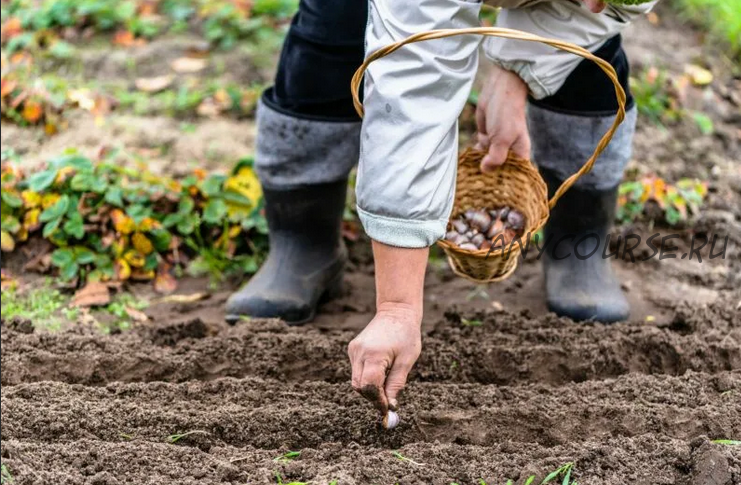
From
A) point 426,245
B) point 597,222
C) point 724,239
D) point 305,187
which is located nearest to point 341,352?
point 305,187

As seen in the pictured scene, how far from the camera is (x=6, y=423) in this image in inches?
83.9

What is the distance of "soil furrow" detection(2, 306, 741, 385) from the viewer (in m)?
2.46

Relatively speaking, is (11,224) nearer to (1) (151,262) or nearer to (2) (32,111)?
(1) (151,262)

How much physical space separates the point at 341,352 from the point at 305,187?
1.66 feet

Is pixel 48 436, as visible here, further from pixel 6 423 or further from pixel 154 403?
pixel 154 403

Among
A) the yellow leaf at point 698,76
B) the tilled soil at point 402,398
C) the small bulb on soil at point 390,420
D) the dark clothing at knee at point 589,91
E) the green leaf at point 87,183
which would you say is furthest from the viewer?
the yellow leaf at point 698,76

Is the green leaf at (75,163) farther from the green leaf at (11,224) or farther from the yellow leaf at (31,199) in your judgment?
the green leaf at (11,224)

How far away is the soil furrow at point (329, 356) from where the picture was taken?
246 centimetres

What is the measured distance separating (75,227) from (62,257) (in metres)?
0.10

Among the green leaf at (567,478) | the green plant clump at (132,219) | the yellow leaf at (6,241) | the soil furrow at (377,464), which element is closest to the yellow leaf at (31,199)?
the green plant clump at (132,219)

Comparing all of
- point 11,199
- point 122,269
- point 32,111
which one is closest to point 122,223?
point 122,269

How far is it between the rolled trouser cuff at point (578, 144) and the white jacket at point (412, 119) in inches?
30.9

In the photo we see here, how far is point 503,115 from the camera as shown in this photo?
2330 millimetres

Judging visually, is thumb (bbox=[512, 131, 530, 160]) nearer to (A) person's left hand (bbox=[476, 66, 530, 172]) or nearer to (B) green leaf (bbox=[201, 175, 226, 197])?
(A) person's left hand (bbox=[476, 66, 530, 172])
